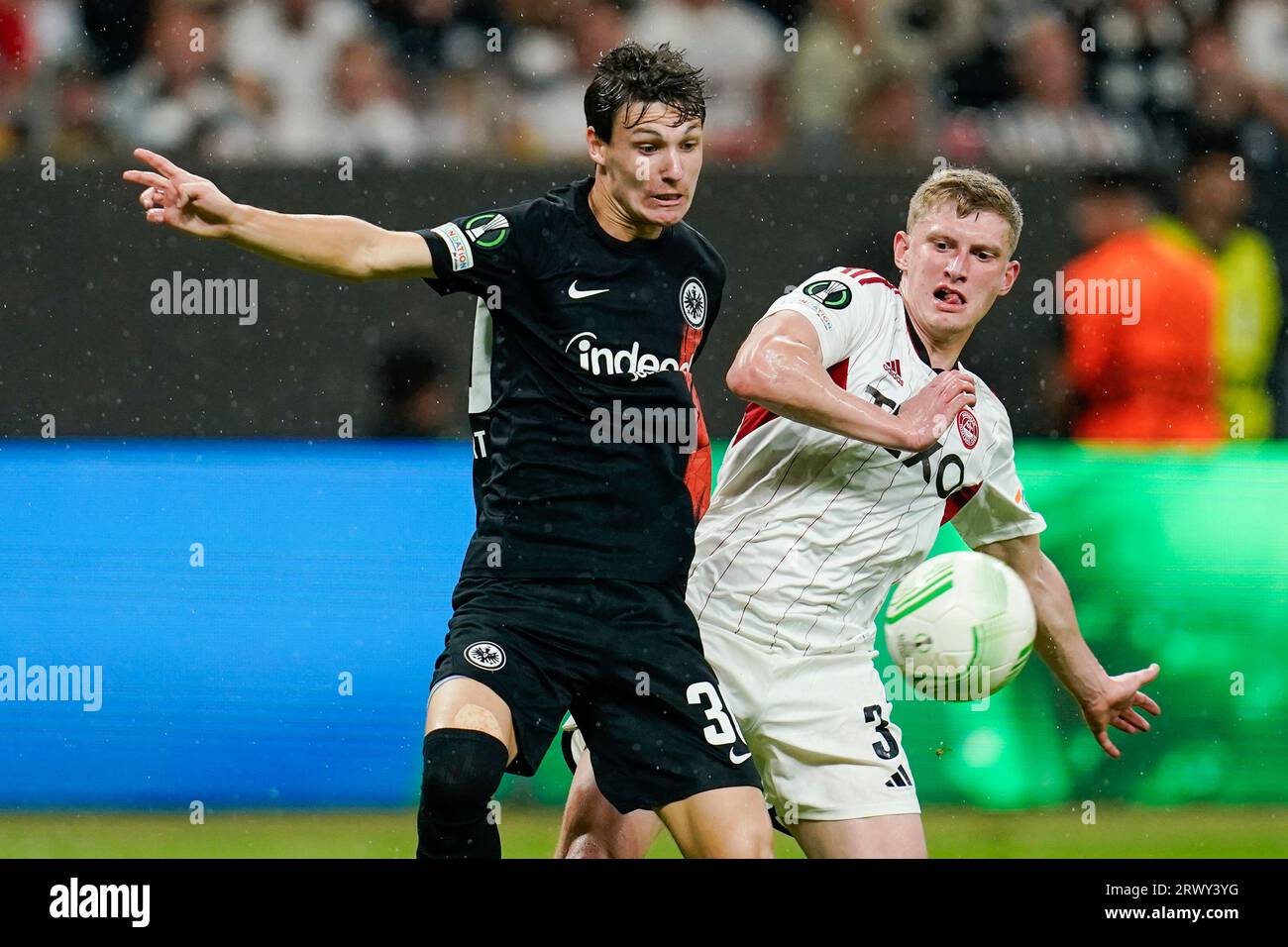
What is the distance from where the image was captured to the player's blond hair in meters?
4.40

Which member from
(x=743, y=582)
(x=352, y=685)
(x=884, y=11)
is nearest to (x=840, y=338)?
(x=743, y=582)

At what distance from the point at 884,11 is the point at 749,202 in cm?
153

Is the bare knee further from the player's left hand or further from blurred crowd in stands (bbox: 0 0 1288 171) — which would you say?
blurred crowd in stands (bbox: 0 0 1288 171)

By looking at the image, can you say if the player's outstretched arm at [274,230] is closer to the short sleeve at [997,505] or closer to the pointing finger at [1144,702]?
the short sleeve at [997,505]

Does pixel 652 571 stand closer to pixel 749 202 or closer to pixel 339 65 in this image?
pixel 749 202

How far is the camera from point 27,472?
20.8 ft

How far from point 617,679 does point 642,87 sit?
143 centimetres

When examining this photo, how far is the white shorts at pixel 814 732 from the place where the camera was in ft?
14.0

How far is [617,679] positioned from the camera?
404 cm

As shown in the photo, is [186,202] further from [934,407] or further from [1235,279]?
[1235,279]

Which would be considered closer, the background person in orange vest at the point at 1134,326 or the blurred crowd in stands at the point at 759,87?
the background person in orange vest at the point at 1134,326

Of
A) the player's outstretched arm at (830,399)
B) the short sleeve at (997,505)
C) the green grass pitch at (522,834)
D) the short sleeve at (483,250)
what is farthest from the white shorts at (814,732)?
the green grass pitch at (522,834)

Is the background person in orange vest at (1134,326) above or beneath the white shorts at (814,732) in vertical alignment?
above

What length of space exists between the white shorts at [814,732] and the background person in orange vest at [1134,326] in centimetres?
268
